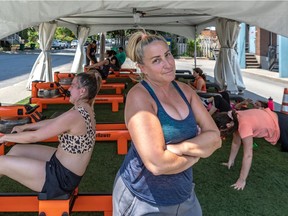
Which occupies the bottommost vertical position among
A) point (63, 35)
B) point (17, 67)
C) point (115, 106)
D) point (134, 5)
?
point (115, 106)

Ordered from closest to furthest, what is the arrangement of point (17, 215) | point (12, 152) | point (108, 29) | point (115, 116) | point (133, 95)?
point (133, 95)
point (12, 152)
point (17, 215)
point (115, 116)
point (108, 29)

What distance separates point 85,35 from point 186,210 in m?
13.7

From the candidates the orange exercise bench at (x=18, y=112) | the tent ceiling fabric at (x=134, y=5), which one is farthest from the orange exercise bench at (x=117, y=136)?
the tent ceiling fabric at (x=134, y=5)

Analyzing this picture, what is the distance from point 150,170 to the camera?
1.49 m

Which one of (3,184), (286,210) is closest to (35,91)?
(3,184)

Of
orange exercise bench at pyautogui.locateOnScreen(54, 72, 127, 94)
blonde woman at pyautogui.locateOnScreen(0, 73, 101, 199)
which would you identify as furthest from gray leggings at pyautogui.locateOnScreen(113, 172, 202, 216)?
orange exercise bench at pyautogui.locateOnScreen(54, 72, 127, 94)

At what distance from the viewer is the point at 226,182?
4051 millimetres

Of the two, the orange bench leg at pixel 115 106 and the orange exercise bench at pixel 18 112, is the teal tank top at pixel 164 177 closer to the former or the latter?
the orange exercise bench at pixel 18 112

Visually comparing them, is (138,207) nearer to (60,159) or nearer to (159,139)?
(159,139)

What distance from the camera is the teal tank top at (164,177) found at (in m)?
1.55

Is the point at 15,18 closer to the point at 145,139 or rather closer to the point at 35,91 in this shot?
the point at 145,139

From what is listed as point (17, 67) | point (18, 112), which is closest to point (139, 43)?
point (18, 112)

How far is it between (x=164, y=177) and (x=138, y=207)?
191 mm

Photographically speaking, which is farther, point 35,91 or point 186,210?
point 35,91
